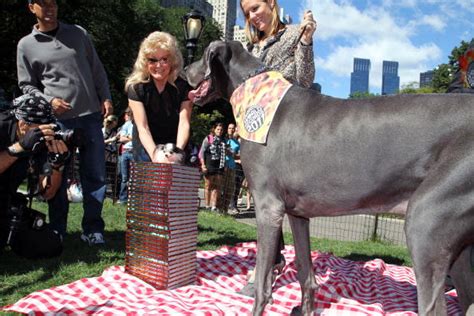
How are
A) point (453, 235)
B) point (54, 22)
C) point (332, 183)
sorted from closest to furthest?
point (453, 235) < point (332, 183) < point (54, 22)

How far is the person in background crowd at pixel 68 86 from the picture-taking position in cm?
485

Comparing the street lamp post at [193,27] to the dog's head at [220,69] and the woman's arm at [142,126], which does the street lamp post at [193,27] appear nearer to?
the woman's arm at [142,126]

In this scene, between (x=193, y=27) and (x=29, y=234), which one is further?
(x=193, y=27)

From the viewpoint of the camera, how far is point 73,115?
4965mm

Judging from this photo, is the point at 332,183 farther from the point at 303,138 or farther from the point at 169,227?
the point at 169,227

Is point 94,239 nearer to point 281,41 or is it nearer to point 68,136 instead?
point 68,136

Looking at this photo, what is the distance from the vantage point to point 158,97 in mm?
4418

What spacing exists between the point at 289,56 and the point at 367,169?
1.55 m

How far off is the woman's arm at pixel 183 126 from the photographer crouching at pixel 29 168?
1.09m

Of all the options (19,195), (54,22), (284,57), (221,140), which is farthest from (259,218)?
(221,140)

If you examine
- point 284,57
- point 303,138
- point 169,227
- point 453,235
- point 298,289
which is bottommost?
point 298,289

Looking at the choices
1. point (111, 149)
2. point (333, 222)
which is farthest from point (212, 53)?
point (111, 149)

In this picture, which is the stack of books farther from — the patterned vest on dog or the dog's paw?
the patterned vest on dog

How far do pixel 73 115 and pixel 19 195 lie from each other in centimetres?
111
